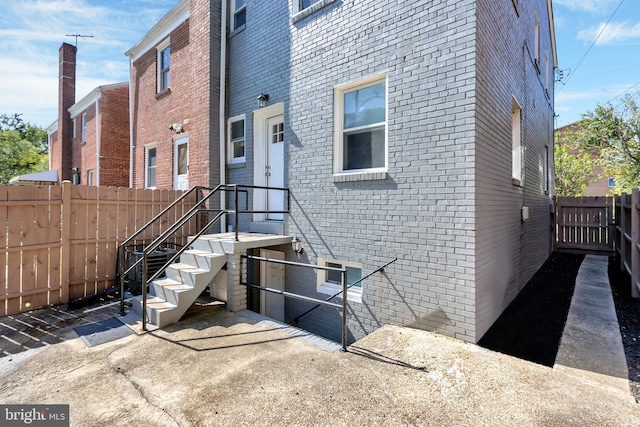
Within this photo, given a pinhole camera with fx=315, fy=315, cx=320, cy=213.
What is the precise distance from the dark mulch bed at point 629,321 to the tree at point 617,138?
10.4 m

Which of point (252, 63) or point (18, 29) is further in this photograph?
point (18, 29)

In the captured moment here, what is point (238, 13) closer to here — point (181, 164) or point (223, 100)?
point (223, 100)

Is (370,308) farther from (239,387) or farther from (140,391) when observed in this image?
(140,391)

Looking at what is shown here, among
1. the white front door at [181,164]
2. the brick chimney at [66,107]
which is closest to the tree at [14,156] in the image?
the brick chimney at [66,107]

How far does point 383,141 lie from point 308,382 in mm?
3397

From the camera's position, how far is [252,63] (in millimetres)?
6762

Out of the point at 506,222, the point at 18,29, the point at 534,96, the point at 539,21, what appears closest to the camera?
the point at 506,222

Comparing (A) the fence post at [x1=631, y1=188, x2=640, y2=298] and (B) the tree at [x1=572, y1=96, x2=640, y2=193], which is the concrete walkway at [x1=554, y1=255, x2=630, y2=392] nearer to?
(A) the fence post at [x1=631, y1=188, x2=640, y2=298]

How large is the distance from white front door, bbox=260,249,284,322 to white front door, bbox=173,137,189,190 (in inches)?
142

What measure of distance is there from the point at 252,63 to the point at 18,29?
9.31 metres

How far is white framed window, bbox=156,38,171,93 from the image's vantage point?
931cm

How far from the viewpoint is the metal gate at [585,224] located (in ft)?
34.5

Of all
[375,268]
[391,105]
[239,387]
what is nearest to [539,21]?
[391,105]

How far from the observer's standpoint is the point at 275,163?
6645 mm
